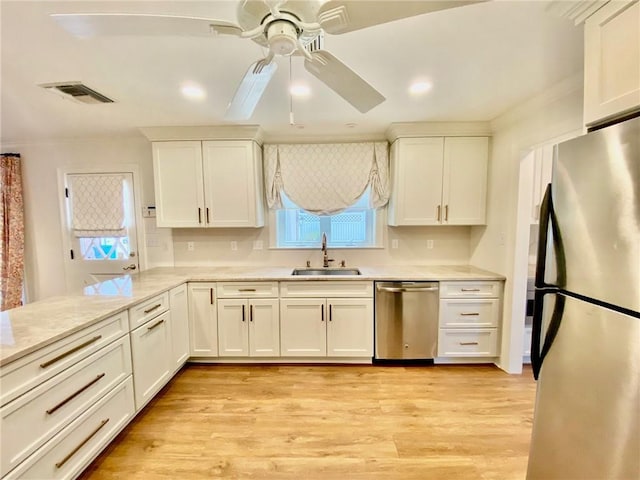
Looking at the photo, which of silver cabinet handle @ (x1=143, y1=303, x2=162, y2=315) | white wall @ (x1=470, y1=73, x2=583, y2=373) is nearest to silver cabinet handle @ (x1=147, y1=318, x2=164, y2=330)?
silver cabinet handle @ (x1=143, y1=303, x2=162, y2=315)

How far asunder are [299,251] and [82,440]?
229 centimetres

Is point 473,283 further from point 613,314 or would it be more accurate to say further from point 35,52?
point 35,52

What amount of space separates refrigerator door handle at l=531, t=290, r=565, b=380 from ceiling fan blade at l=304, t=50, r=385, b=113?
1.21 metres

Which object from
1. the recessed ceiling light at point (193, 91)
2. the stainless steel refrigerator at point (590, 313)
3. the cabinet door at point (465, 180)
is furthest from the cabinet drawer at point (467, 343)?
the recessed ceiling light at point (193, 91)

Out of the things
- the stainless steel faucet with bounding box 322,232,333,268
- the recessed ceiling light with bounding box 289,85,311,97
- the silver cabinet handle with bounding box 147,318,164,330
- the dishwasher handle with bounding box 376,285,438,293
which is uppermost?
the recessed ceiling light with bounding box 289,85,311,97

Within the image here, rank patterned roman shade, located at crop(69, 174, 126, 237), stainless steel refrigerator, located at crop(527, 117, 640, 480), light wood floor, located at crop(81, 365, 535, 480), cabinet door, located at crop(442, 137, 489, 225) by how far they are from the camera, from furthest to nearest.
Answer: patterned roman shade, located at crop(69, 174, 126, 237) → cabinet door, located at crop(442, 137, 489, 225) → light wood floor, located at crop(81, 365, 535, 480) → stainless steel refrigerator, located at crop(527, 117, 640, 480)

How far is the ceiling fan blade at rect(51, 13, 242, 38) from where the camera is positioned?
36.0 inches

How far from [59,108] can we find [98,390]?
7.61 ft

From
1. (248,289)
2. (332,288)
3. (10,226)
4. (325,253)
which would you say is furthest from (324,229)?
(10,226)

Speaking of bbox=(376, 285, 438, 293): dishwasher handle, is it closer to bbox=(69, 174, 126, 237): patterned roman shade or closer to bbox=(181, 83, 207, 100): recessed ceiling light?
bbox=(181, 83, 207, 100): recessed ceiling light

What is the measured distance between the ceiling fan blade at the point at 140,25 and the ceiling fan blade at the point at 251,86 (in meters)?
0.18

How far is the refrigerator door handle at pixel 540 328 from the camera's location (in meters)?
1.11

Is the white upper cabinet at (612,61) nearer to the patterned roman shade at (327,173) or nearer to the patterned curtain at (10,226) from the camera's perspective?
the patterned roman shade at (327,173)

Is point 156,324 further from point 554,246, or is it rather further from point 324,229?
point 554,246
